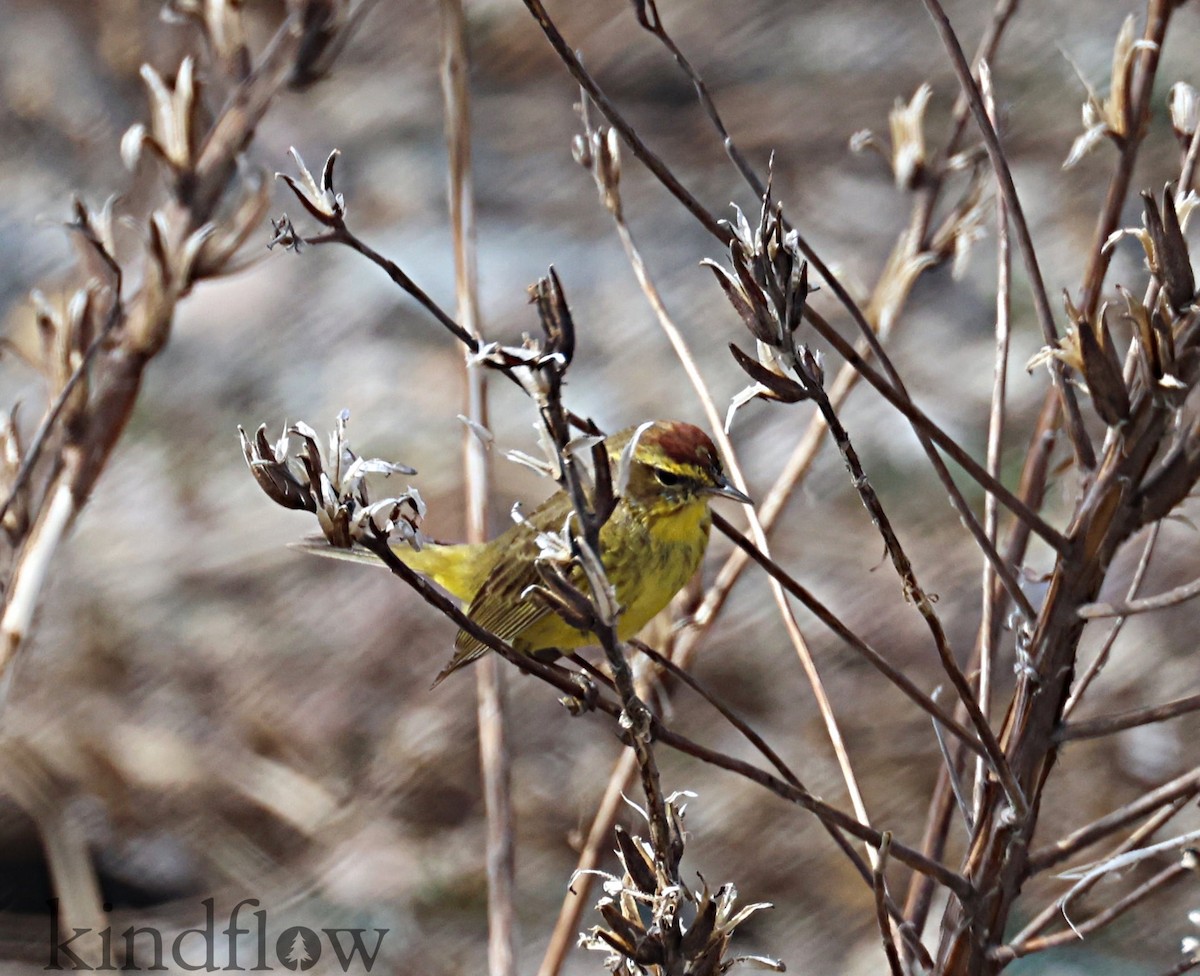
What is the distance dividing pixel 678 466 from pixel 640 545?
0.43ft

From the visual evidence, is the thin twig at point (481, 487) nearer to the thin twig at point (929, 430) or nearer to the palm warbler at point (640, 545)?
the palm warbler at point (640, 545)

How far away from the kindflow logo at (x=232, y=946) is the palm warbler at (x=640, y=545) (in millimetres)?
1220

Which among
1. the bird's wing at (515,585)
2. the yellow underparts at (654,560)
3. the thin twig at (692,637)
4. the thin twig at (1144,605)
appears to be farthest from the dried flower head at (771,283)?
the bird's wing at (515,585)

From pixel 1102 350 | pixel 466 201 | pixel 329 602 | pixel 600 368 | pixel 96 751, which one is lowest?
pixel 1102 350

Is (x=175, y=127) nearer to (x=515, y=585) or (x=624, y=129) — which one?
(x=515, y=585)

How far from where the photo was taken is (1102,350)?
0.90m

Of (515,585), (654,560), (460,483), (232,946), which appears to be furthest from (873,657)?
(460,483)

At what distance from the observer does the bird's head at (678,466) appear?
191cm

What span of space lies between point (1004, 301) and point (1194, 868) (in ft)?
1.87

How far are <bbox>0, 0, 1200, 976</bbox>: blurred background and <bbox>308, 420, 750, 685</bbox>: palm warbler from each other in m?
0.61

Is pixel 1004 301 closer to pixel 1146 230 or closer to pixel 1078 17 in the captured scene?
pixel 1146 230

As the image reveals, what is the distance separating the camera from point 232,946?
2844 mm

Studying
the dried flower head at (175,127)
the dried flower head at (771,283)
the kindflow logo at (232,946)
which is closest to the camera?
the dried flower head at (771,283)

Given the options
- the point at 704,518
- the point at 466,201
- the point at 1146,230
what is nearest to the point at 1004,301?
the point at 1146,230
